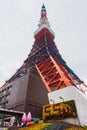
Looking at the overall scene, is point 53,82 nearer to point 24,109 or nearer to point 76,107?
point 24,109

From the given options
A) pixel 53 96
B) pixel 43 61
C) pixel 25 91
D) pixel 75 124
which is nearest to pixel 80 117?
pixel 75 124

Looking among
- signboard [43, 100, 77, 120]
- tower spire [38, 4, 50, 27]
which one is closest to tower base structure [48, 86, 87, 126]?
signboard [43, 100, 77, 120]

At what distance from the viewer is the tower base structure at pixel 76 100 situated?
1522cm

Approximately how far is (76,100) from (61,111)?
1823 millimetres

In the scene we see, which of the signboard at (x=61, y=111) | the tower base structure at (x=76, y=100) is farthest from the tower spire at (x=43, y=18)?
the signboard at (x=61, y=111)

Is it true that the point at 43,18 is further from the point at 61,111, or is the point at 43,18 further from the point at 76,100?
the point at 61,111

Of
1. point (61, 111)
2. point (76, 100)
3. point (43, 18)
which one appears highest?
point (43, 18)

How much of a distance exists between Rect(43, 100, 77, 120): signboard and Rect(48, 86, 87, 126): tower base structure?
0.40 meters

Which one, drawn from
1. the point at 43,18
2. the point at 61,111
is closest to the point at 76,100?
the point at 61,111

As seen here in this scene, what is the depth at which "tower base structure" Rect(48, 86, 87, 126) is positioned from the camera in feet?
49.9

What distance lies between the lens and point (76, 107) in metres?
15.8

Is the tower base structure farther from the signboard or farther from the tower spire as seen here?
the tower spire

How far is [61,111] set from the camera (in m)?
16.2

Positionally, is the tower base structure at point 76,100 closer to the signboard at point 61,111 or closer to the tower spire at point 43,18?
A: the signboard at point 61,111
